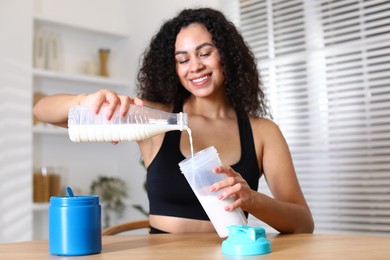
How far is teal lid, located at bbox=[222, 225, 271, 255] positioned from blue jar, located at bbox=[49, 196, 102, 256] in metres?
0.28

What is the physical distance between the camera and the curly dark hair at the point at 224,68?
78.0 inches

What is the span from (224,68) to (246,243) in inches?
37.6

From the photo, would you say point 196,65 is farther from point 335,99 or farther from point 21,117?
point 21,117

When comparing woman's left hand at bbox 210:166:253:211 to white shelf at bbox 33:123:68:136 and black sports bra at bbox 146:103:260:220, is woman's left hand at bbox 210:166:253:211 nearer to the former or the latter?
Answer: black sports bra at bbox 146:103:260:220

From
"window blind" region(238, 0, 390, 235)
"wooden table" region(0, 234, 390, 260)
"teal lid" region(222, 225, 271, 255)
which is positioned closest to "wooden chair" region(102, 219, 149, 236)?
"wooden table" region(0, 234, 390, 260)

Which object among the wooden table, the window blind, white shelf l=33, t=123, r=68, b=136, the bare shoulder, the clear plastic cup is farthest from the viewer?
white shelf l=33, t=123, r=68, b=136

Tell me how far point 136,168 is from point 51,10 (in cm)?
139

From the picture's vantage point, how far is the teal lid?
1.09m

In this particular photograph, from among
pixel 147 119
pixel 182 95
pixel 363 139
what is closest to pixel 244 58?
pixel 182 95

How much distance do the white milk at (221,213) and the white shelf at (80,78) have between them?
111 inches

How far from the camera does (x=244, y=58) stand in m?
2.04

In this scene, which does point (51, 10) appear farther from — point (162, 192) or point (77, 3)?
point (162, 192)

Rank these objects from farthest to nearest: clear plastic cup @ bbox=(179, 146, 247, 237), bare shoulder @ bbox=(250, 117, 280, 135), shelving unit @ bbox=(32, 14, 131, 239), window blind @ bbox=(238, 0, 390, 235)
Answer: shelving unit @ bbox=(32, 14, 131, 239) → window blind @ bbox=(238, 0, 390, 235) → bare shoulder @ bbox=(250, 117, 280, 135) → clear plastic cup @ bbox=(179, 146, 247, 237)

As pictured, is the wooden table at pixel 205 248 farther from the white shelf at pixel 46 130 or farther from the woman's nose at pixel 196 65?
the white shelf at pixel 46 130
